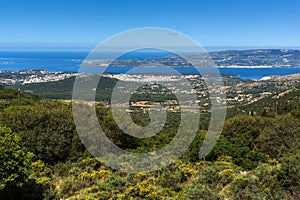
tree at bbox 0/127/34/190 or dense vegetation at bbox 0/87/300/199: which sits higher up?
tree at bbox 0/127/34/190

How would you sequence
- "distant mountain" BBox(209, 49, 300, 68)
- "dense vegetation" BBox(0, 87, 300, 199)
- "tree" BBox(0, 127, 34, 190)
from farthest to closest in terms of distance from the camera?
"distant mountain" BBox(209, 49, 300, 68) < "dense vegetation" BBox(0, 87, 300, 199) < "tree" BBox(0, 127, 34, 190)

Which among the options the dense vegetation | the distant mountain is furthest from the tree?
the distant mountain

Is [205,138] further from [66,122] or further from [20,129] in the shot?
[20,129]

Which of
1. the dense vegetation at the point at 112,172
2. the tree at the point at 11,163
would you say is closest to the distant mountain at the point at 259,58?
the dense vegetation at the point at 112,172

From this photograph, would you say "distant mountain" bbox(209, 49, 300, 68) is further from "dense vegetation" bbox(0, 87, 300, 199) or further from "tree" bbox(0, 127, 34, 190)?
"tree" bbox(0, 127, 34, 190)

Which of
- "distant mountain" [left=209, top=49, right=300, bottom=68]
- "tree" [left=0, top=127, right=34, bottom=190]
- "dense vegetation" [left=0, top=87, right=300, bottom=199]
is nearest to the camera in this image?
"tree" [left=0, top=127, right=34, bottom=190]

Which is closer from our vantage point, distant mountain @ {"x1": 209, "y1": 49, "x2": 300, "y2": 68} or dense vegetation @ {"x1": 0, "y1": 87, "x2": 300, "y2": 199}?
dense vegetation @ {"x1": 0, "y1": 87, "x2": 300, "y2": 199}
